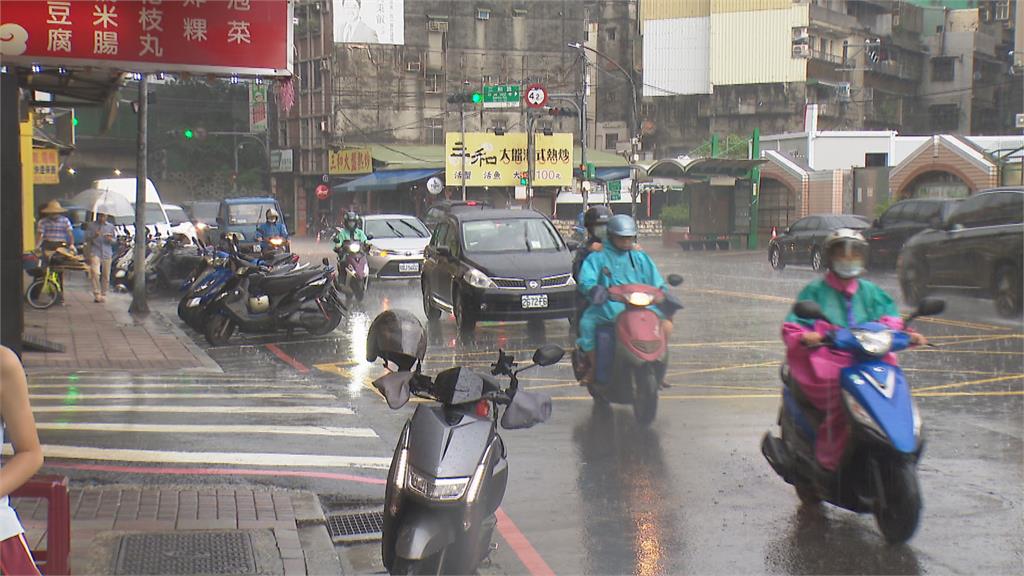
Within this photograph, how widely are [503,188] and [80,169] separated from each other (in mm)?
27195

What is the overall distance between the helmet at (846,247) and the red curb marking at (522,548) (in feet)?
7.20

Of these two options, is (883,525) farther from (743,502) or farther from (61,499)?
(61,499)

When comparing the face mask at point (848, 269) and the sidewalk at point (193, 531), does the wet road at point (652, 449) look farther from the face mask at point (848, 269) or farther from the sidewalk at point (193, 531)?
the face mask at point (848, 269)

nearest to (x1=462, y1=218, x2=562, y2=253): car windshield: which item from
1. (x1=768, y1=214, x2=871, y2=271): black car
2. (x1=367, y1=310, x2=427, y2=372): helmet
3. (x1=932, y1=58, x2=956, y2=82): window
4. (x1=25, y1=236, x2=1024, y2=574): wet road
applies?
(x1=25, y1=236, x2=1024, y2=574): wet road

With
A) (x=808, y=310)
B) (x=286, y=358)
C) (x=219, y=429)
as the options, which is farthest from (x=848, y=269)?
(x=286, y=358)

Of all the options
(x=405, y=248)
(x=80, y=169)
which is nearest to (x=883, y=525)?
(x=405, y=248)

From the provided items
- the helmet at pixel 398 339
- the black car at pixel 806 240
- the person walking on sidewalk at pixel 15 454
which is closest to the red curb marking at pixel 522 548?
the helmet at pixel 398 339

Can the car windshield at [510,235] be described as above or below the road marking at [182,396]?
above

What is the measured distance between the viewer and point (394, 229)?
24938 mm

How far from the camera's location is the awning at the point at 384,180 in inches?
1485

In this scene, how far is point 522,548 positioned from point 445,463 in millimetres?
1387

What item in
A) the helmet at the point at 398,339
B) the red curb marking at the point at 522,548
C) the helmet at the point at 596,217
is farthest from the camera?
the helmet at the point at 596,217

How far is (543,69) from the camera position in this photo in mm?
25547

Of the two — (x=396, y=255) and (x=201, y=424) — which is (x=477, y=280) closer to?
(x=201, y=424)
